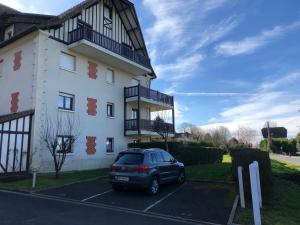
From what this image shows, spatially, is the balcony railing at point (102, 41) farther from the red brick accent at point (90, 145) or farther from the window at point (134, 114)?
the red brick accent at point (90, 145)

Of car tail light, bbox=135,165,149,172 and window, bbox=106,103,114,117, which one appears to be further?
window, bbox=106,103,114,117

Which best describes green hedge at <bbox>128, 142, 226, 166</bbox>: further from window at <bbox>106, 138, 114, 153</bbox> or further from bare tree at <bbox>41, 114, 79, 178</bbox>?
bare tree at <bbox>41, 114, 79, 178</bbox>

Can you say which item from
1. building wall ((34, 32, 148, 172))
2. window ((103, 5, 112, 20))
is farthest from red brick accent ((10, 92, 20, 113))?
window ((103, 5, 112, 20))

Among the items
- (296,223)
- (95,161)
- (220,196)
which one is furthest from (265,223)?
(95,161)

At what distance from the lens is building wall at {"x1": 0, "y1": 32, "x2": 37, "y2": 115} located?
60.8 ft

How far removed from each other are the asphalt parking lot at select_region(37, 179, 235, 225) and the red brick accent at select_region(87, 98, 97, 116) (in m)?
8.65

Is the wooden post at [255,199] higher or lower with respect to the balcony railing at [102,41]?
lower

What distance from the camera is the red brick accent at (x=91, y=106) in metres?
21.7

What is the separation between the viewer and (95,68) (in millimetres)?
22594

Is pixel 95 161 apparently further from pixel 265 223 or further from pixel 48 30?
pixel 265 223

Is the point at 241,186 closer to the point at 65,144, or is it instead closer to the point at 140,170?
the point at 140,170

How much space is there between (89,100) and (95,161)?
4.44 m

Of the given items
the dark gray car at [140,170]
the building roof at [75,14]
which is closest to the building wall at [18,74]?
the building roof at [75,14]

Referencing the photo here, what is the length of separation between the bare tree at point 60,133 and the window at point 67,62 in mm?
3288
